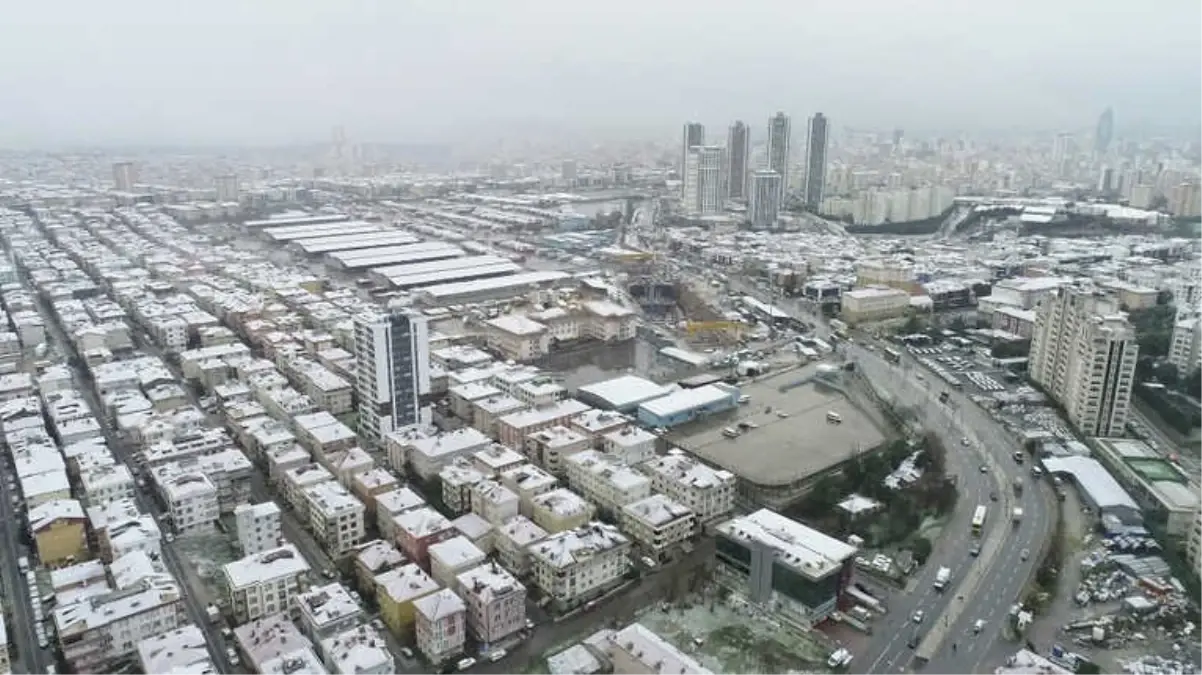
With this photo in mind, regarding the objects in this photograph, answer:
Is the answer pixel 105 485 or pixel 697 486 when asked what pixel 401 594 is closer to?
pixel 697 486

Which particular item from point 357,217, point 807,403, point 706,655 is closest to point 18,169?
point 357,217

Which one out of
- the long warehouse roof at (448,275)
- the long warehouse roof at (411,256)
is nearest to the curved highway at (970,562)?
the long warehouse roof at (448,275)

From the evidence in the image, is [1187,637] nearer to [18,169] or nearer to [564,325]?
[564,325]

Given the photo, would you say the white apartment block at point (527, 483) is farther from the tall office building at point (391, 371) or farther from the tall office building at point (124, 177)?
the tall office building at point (124, 177)

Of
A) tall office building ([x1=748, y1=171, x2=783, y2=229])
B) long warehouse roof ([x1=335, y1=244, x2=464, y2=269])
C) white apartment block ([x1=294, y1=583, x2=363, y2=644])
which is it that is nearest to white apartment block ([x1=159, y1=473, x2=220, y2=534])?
white apartment block ([x1=294, y1=583, x2=363, y2=644])

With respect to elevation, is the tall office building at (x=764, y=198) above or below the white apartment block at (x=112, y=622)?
above

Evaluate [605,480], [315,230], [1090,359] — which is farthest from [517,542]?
[315,230]

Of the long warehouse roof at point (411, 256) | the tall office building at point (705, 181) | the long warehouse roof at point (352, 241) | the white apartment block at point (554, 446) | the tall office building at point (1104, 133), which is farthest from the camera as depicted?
the tall office building at point (1104, 133)
